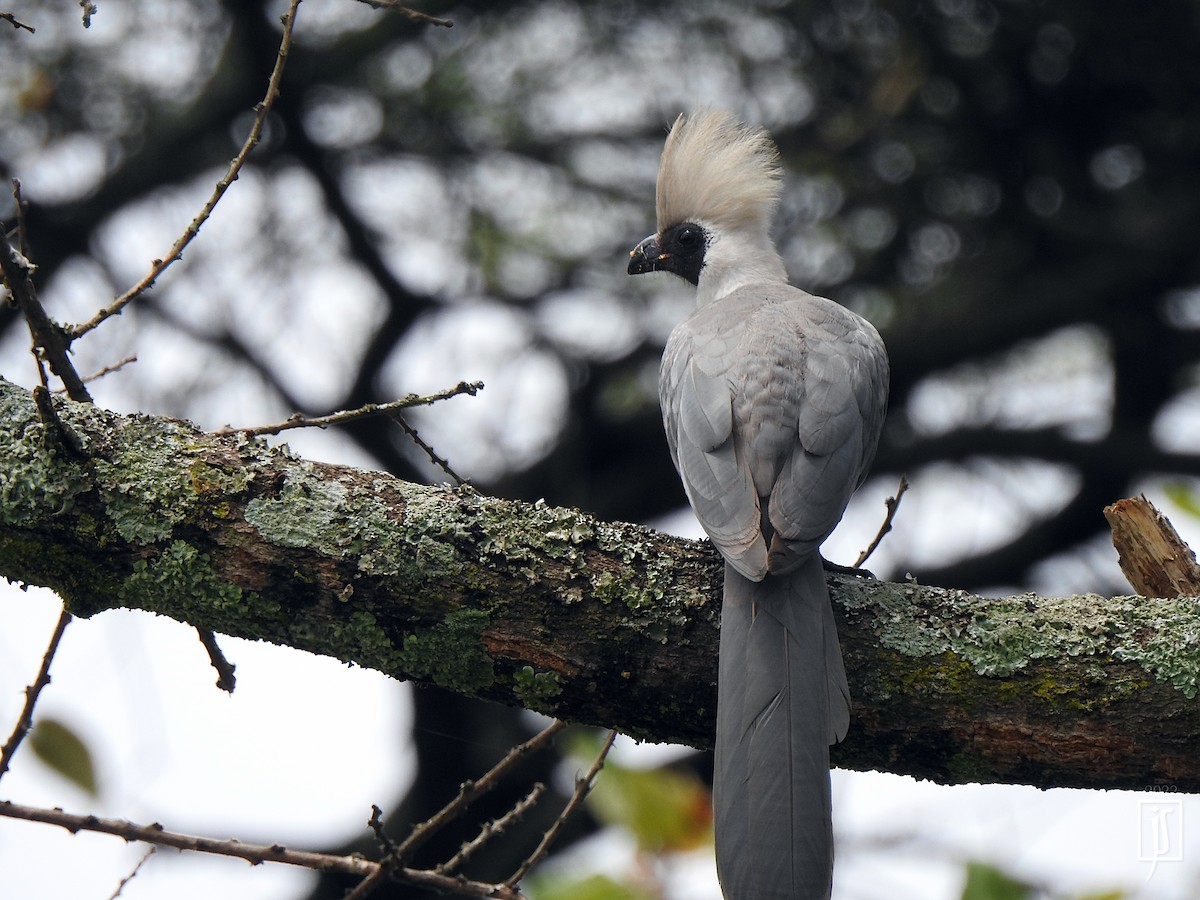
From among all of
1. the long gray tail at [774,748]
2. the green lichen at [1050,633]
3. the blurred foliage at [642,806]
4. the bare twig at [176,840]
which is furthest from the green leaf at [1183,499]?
the bare twig at [176,840]

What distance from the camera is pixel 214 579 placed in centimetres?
246

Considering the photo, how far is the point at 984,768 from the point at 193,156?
483cm

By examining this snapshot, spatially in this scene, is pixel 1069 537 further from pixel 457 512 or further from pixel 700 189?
pixel 457 512

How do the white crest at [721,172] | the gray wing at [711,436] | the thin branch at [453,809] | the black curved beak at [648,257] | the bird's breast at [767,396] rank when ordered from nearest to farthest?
the thin branch at [453,809], the gray wing at [711,436], the bird's breast at [767,396], the white crest at [721,172], the black curved beak at [648,257]

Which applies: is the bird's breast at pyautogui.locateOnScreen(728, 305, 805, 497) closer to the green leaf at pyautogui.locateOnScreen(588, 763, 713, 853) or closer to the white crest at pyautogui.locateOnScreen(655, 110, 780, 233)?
the green leaf at pyautogui.locateOnScreen(588, 763, 713, 853)

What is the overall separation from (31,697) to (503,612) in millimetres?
1018

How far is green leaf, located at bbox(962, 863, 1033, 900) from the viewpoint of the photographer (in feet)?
9.40

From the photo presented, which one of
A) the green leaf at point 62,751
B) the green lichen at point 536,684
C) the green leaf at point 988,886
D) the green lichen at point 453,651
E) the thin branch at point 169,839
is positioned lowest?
the thin branch at point 169,839

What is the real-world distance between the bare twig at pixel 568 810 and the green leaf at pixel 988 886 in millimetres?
900

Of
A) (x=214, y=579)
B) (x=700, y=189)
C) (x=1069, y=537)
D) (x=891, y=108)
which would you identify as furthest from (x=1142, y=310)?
(x=214, y=579)

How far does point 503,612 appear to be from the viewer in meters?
2.53

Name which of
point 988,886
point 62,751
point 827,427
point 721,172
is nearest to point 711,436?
point 827,427

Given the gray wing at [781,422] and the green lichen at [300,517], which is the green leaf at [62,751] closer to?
the green lichen at [300,517]

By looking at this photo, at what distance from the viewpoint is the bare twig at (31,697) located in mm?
2520
